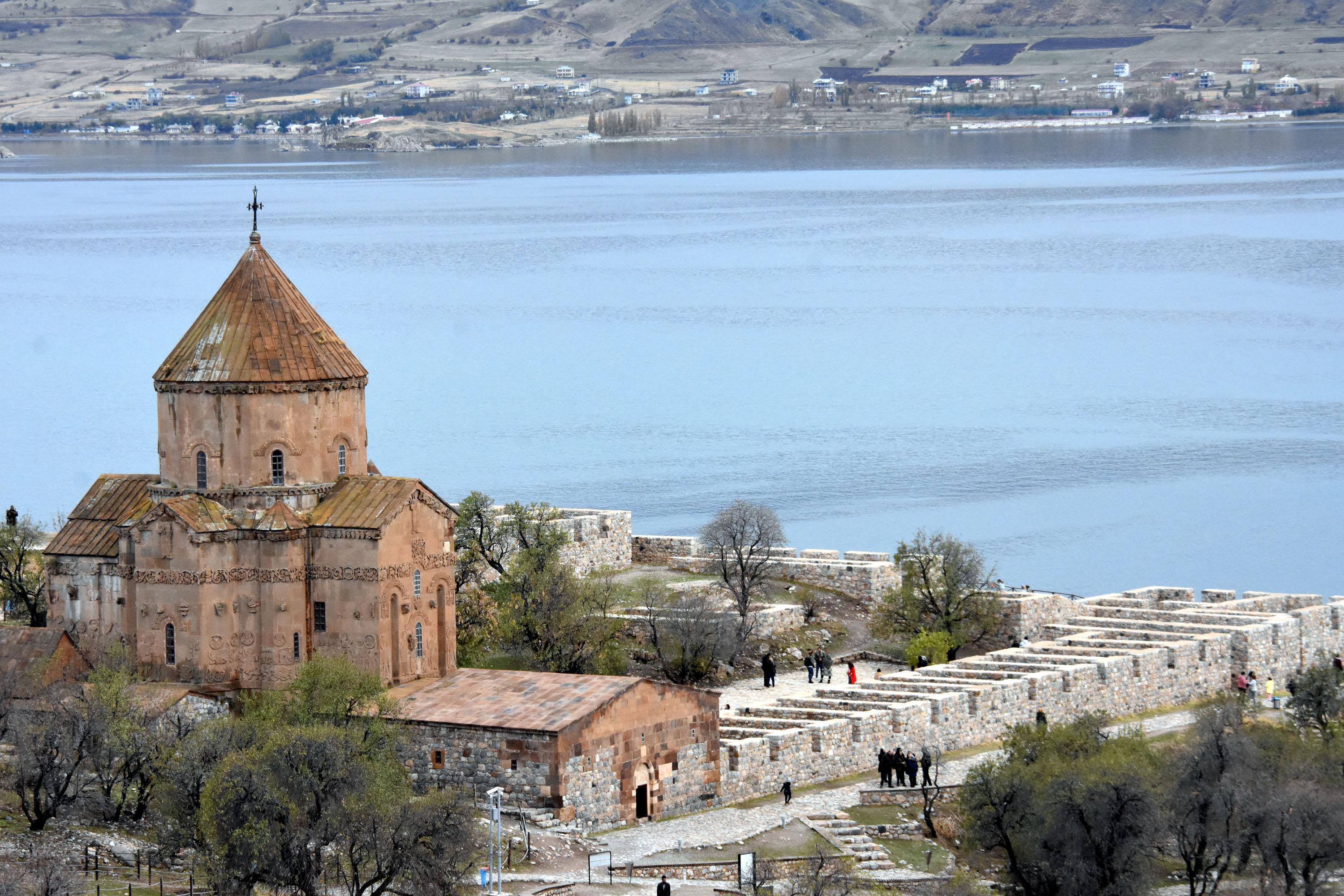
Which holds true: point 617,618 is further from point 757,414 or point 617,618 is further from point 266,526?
point 757,414

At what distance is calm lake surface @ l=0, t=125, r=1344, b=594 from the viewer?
244ft

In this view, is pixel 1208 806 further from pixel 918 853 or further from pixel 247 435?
pixel 247 435

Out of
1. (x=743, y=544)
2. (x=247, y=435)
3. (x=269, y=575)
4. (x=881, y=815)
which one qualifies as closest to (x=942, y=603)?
(x=743, y=544)

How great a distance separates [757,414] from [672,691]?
185ft

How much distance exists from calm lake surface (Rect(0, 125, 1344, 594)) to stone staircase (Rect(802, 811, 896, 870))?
27594 millimetres

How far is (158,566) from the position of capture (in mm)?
37938

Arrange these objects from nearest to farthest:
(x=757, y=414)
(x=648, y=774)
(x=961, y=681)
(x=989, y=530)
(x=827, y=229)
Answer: (x=648, y=774), (x=961, y=681), (x=989, y=530), (x=757, y=414), (x=827, y=229)

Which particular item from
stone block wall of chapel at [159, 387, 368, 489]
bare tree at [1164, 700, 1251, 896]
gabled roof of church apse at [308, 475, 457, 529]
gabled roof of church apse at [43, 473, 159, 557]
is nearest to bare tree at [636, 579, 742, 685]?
gabled roof of church apse at [308, 475, 457, 529]

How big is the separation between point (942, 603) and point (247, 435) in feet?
51.0

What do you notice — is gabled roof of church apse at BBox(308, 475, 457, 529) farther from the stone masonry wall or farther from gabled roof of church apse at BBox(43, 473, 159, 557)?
the stone masonry wall

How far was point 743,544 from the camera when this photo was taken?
50875 millimetres

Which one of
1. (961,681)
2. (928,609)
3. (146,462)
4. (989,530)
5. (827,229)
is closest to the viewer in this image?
(961,681)

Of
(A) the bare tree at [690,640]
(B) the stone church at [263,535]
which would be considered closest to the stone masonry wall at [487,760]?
(B) the stone church at [263,535]

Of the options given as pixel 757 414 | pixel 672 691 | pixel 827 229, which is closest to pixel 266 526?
pixel 672 691
